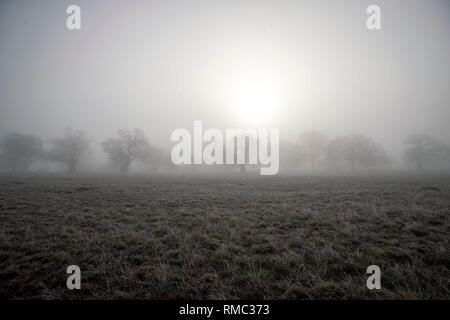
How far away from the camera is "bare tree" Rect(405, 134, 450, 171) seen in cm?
7144

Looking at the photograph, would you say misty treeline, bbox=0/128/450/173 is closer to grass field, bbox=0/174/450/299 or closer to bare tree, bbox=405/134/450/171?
bare tree, bbox=405/134/450/171

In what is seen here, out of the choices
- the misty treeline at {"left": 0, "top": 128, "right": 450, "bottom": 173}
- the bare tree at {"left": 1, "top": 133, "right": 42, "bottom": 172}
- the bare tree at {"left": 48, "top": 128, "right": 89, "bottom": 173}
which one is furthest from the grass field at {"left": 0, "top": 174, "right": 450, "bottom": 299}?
the bare tree at {"left": 1, "top": 133, "right": 42, "bottom": 172}

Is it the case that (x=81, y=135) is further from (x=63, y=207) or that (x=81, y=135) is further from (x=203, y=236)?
(x=203, y=236)

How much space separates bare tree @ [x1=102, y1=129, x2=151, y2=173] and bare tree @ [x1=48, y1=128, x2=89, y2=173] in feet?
39.8

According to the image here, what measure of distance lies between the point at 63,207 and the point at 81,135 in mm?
70035

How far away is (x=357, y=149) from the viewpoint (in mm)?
69250

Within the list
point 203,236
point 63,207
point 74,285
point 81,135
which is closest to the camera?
point 74,285

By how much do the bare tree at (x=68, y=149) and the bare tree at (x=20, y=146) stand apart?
711 centimetres

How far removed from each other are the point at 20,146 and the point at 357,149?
390 feet

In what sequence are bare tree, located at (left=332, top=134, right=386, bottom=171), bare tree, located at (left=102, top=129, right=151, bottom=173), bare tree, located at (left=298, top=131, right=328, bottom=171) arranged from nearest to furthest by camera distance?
bare tree, located at (left=102, top=129, right=151, bottom=173)
bare tree, located at (left=332, top=134, right=386, bottom=171)
bare tree, located at (left=298, top=131, right=328, bottom=171)

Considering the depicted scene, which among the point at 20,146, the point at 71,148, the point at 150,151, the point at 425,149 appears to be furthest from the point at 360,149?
the point at 20,146

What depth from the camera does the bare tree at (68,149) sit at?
59750 millimetres
